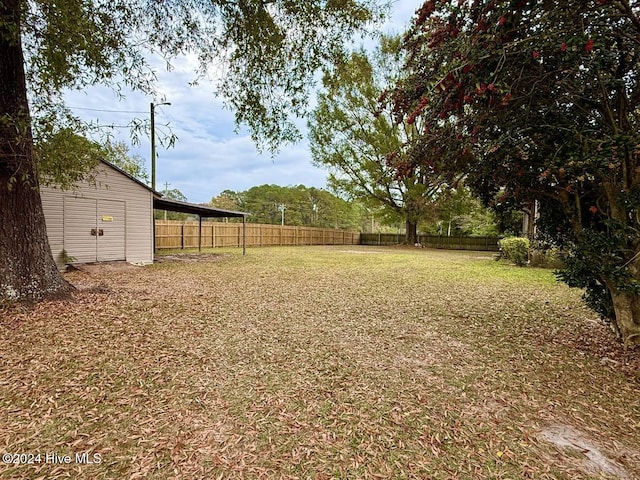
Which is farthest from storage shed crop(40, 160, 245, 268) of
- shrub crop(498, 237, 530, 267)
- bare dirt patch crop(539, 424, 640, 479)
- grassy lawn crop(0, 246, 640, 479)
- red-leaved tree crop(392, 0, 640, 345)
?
shrub crop(498, 237, 530, 267)

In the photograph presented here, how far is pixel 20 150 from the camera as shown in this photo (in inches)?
146

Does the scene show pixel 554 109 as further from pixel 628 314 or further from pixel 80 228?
pixel 80 228

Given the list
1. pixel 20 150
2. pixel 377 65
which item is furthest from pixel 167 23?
pixel 377 65

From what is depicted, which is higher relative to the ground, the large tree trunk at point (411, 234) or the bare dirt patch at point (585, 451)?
the large tree trunk at point (411, 234)

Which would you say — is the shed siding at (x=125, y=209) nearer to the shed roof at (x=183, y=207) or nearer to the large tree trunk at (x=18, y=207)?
the shed roof at (x=183, y=207)

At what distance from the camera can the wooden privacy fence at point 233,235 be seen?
15273 millimetres

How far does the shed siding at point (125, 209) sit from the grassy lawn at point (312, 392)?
437 cm

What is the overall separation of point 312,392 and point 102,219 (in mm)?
8793

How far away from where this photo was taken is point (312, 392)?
2.49 meters

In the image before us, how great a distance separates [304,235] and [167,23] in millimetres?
19320

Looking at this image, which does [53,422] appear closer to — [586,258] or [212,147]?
[586,258]

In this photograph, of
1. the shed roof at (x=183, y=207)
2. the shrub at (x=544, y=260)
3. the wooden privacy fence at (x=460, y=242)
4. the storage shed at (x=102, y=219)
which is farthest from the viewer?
the wooden privacy fence at (x=460, y=242)

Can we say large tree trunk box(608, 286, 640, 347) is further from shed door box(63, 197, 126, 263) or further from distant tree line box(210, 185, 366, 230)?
distant tree line box(210, 185, 366, 230)

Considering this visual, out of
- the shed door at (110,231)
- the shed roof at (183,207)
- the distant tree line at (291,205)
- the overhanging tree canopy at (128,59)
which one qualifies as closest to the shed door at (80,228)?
the shed door at (110,231)
